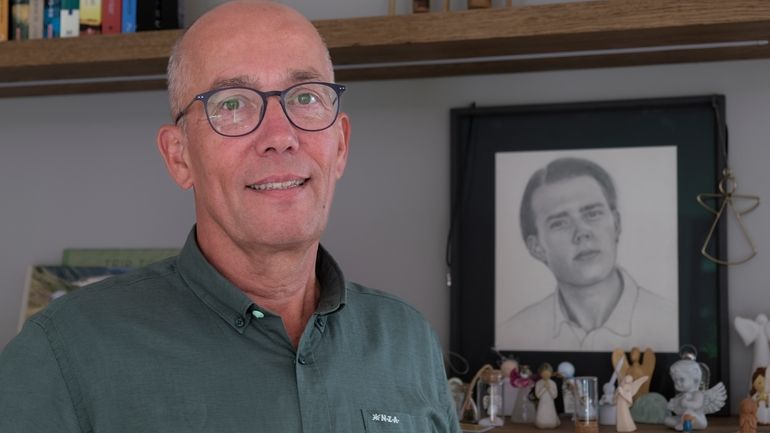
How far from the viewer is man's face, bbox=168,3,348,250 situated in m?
1.23

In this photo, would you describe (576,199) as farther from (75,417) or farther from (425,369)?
(75,417)

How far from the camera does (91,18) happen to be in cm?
243

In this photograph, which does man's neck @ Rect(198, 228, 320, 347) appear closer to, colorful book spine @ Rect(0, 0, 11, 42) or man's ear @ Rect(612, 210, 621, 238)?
man's ear @ Rect(612, 210, 621, 238)

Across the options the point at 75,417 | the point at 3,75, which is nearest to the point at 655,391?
the point at 75,417

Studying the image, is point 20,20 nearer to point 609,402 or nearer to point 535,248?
point 535,248

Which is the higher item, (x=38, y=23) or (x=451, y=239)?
(x=38, y=23)

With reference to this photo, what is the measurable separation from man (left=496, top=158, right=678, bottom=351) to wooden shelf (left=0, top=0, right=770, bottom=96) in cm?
27

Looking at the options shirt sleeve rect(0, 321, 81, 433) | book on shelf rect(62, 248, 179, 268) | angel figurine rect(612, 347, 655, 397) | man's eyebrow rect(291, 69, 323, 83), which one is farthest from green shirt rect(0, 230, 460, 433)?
book on shelf rect(62, 248, 179, 268)

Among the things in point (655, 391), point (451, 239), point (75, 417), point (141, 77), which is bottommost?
point (655, 391)

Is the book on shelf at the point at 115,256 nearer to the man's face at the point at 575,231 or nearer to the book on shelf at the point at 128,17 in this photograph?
the book on shelf at the point at 128,17

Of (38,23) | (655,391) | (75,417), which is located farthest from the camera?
(38,23)

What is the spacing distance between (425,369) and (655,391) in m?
0.99

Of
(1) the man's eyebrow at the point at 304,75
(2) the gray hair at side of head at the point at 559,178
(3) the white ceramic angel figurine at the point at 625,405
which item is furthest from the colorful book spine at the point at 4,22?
(3) the white ceramic angel figurine at the point at 625,405

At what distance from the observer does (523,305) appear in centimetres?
238
